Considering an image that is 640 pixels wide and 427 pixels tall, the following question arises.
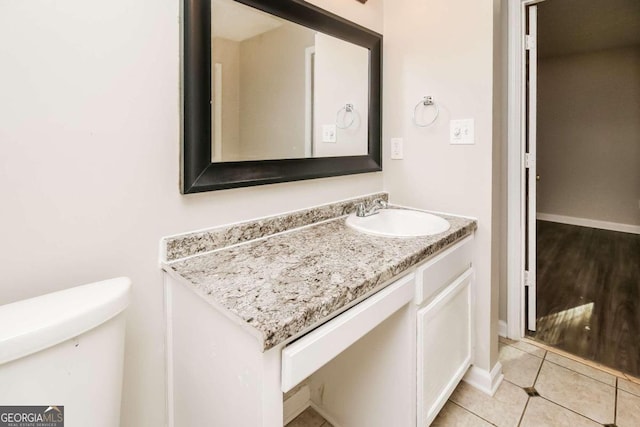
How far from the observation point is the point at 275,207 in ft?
4.47

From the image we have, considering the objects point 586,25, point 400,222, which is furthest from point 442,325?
point 586,25

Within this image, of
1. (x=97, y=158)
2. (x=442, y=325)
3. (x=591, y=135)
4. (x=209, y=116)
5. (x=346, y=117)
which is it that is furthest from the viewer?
(x=591, y=135)

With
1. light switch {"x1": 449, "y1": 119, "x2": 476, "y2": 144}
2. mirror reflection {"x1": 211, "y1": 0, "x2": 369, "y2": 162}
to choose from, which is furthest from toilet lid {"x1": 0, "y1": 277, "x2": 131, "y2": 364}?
light switch {"x1": 449, "y1": 119, "x2": 476, "y2": 144}

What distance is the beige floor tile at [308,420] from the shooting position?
1.50 metres

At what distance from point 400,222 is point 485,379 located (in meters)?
0.88

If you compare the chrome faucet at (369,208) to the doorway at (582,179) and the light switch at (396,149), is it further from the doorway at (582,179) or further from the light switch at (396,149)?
the doorway at (582,179)

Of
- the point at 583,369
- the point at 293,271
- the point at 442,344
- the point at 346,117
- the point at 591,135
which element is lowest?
the point at 583,369

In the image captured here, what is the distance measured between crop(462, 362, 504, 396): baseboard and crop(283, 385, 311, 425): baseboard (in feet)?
2.67

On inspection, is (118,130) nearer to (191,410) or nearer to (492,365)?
(191,410)

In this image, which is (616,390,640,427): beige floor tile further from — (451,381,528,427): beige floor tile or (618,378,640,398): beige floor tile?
(451,381,528,427): beige floor tile

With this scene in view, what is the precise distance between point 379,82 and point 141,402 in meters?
1.78

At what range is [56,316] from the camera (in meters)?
0.67

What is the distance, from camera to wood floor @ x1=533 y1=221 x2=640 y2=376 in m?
1.94

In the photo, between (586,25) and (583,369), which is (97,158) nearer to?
(583,369)
